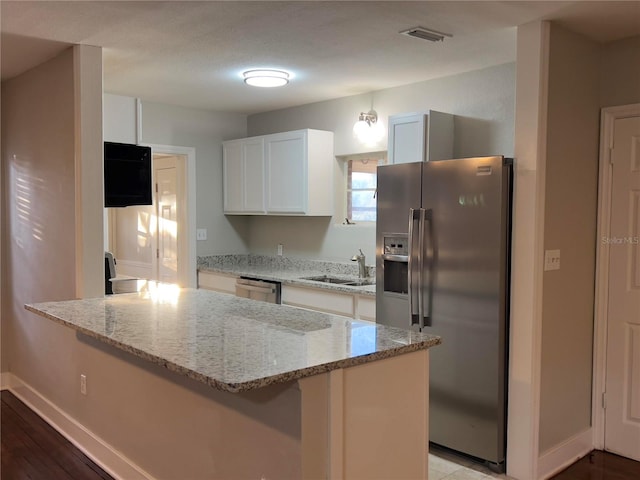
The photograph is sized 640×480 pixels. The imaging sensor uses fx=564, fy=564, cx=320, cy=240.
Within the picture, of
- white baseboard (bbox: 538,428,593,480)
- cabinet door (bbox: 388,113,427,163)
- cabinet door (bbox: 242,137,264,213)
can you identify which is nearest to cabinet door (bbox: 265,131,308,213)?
cabinet door (bbox: 242,137,264,213)

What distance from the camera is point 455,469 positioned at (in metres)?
3.21

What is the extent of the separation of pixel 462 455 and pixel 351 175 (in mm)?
2695

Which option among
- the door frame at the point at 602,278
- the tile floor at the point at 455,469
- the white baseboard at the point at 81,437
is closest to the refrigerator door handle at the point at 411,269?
the tile floor at the point at 455,469

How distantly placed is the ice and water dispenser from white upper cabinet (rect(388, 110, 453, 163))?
70 cm

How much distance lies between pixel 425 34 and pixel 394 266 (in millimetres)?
1437

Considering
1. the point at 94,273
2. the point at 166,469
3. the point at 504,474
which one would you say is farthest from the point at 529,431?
the point at 94,273

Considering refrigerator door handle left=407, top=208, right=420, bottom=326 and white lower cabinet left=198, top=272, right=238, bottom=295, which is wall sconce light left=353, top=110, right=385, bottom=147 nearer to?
refrigerator door handle left=407, top=208, right=420, bottom=326

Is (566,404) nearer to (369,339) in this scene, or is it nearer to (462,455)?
(462,455)

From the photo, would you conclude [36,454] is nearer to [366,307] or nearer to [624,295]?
[366,307]

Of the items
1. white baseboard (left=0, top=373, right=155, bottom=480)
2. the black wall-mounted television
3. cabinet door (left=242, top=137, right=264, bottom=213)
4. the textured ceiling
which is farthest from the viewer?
cabinet door (left=242, top=137, right=264, bottom=213)

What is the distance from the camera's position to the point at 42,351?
4066 mm

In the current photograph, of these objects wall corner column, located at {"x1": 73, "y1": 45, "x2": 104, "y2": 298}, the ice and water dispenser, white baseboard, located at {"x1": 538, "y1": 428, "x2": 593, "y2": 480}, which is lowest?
white baseboard, located at {"x1": 538, "y1": 428, "x2": 593, "y2": 480}

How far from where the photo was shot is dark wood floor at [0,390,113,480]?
10.3ft

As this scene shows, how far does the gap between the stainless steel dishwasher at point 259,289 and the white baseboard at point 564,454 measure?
243cm
